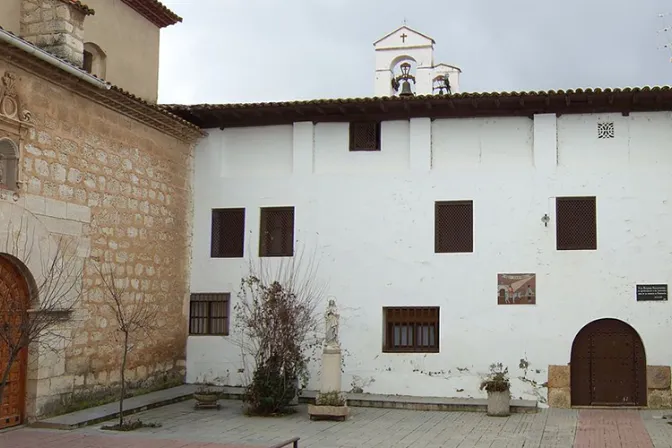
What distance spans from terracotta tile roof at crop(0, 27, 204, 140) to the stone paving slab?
4992 mm

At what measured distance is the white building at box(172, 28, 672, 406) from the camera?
15.2 m

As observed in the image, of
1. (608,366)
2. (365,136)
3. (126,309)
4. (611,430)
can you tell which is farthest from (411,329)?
(126,309)

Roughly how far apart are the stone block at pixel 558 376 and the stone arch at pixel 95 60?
1039cm

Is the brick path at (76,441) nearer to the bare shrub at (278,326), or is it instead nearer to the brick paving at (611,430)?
the bare shrub at (278,326)

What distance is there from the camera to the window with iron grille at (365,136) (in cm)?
1661

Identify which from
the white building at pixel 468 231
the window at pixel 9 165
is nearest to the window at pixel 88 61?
the white building at pixel 468 231

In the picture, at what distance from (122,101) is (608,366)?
391 inches

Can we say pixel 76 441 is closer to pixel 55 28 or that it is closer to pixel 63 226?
pixel 63 226

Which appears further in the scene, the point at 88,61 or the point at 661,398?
the point at 88,61

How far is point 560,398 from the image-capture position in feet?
49.6

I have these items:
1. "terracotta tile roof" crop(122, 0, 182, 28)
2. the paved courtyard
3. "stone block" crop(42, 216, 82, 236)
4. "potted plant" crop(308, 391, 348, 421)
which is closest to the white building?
the paved courtyard

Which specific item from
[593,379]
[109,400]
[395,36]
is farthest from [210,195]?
[593,379]

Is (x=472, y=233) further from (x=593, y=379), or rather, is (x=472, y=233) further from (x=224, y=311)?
(x=224, y=311)

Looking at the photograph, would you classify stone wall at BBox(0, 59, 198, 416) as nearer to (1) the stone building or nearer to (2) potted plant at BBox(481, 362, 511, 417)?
(1) the stone building
